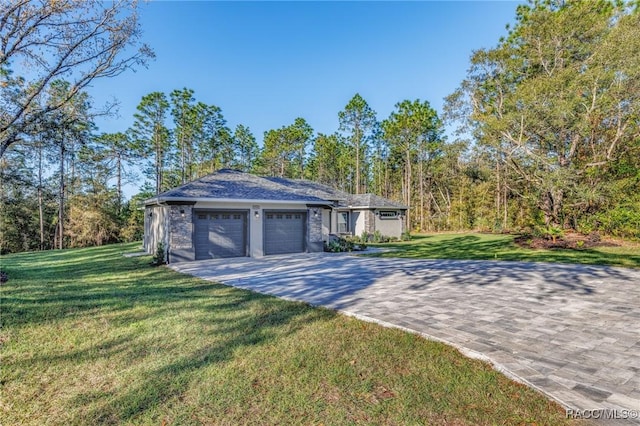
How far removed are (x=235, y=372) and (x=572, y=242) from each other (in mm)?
16277

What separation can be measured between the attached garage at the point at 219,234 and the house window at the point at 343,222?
9.97 m

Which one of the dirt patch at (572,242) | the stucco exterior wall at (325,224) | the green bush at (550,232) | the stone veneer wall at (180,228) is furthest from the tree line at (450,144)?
the stucco exterior wall at (325,224)

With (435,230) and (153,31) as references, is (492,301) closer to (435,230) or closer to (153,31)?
(153,31)

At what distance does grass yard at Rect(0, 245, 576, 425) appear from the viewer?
2.59 meters

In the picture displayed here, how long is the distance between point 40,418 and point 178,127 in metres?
27.8

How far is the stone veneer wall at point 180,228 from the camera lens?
11.4 metres

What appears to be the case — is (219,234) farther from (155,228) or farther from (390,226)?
(390,226)

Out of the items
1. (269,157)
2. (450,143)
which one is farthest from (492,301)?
(269,157)

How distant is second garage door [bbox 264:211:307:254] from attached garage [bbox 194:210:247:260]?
1.02 metres

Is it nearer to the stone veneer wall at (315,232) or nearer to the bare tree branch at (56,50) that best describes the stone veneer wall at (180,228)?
the bare tree branch at (56,50)

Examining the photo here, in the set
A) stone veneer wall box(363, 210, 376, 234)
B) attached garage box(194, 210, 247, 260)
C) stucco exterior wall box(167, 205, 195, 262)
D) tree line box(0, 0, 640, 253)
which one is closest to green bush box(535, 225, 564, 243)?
tree line box(0, 0, 640, 253)

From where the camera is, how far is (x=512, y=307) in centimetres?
543
